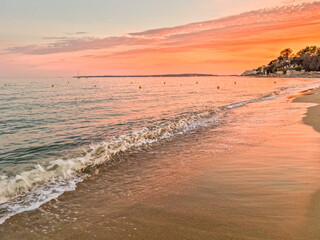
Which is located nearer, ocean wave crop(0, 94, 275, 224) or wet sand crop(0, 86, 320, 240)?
wet sand crop(0, 86, 320, 240)

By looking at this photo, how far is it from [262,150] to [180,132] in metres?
5.65

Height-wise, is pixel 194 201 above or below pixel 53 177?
above

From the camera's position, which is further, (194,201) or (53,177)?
(53,177)

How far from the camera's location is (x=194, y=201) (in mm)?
5258

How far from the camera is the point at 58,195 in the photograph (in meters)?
6.00

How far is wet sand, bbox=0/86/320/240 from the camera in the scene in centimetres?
412

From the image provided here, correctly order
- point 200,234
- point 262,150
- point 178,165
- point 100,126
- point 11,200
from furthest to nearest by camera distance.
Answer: point 100,126 → point 262,150 → point 178,165 → point 11,200 → point 200,234

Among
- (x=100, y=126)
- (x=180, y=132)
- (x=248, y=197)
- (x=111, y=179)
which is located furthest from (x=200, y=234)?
(x=100, y=126)

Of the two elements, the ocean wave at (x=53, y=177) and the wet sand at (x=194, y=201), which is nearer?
the wet sand at (x=194, y=201)

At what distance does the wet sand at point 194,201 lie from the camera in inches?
162

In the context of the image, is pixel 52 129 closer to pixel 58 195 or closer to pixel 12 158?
pixel 12 158

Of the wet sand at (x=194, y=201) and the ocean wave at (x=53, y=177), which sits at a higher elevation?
the wet sand at (x=194, y=201)

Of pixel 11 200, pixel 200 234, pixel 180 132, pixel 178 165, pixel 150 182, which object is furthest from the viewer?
pixel 180 132

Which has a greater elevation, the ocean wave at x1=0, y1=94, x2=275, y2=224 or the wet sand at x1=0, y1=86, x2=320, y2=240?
the wet sand at x1=0, y1=86, x2=320, y2=240
